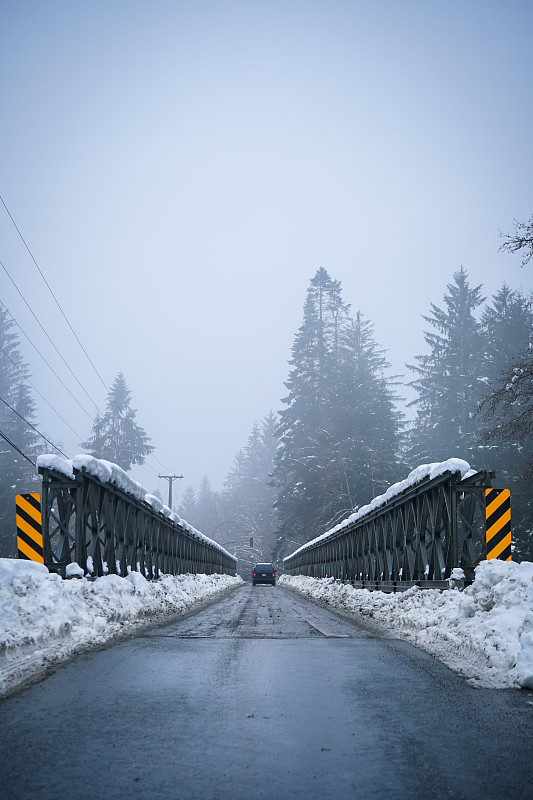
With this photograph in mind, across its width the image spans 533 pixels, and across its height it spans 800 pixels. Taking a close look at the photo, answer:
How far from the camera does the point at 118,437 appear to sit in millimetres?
73500

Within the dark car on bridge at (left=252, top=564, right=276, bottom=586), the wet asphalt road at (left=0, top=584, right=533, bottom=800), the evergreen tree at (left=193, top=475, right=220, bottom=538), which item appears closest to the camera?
the wet asphalt road at (left=0, top=584, right=533, bottom=800)

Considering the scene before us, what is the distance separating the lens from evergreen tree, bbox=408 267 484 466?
5294 cm

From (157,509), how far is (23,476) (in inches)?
1674

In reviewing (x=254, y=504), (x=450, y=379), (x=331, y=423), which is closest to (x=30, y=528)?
(x=450, y=379)

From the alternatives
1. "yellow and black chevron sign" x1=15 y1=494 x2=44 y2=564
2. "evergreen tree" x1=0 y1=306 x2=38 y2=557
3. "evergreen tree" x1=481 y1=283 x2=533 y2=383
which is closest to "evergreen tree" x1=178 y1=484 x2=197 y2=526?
"evergreen tree" x1=0 y1=306 x2=38 y2=557

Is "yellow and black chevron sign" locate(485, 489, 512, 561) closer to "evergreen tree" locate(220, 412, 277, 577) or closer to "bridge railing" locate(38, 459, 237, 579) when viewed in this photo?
"bridge railing" locate(38, 459, 237, 579)

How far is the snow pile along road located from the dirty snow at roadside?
4.02 metres

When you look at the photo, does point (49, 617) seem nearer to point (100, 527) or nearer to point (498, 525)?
point (100, 527)

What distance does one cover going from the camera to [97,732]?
3.97 meters

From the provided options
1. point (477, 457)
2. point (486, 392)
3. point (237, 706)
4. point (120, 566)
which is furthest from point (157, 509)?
point (486, 392)

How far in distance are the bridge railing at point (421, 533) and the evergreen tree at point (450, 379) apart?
1202 inches

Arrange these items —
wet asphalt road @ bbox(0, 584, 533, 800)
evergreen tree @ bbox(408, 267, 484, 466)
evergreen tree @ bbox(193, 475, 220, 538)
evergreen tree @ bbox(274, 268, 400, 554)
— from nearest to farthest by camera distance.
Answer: wet asphalt road @ bbox(0, 584, 533, 800) < evergreen tree @ bbox(274, 268, 400, 554) < evergreen tree @ bbox(408, 267, 484, 466) < evergreen tree @ bbox(193, 475, 220, 538)

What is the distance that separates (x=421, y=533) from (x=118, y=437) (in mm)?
62258

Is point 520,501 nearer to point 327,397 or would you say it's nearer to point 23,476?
point 327,397
